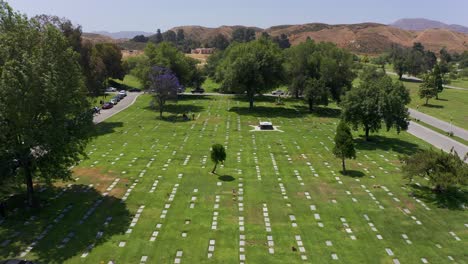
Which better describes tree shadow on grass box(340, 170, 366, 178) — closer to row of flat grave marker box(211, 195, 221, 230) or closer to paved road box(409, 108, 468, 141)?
row of flat grave marker box(211, 195, 221, 230)

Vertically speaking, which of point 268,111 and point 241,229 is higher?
point 268,111

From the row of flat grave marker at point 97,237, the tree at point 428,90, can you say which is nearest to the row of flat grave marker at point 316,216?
the row of flat grave marker at point 97,237

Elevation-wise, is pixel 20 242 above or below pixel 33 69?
below

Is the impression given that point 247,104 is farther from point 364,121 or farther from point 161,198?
point 161,198

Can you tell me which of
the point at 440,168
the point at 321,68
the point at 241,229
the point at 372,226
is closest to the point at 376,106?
the point at 440,168

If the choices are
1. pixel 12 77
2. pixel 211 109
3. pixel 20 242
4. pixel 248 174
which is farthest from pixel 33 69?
pixel 211 109

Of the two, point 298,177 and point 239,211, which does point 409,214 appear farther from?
point 239,211
